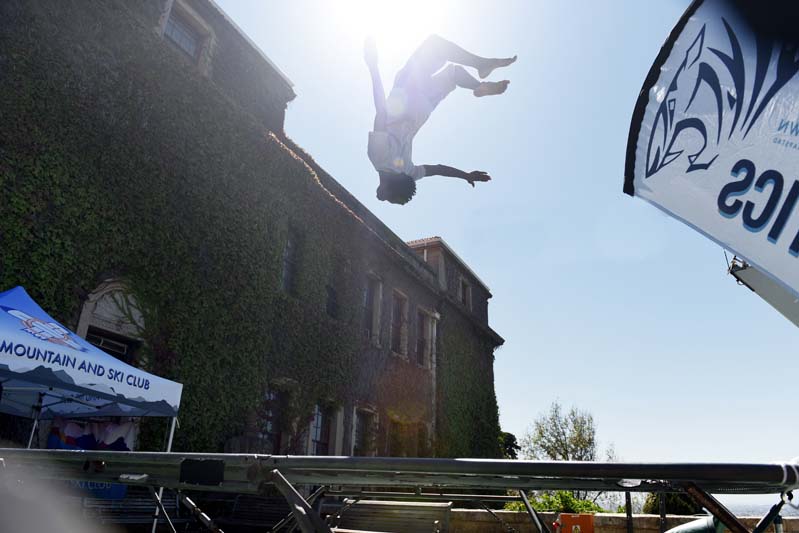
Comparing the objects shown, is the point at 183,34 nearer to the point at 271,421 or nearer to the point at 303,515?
the point at 271,421

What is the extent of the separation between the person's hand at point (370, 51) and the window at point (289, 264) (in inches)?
407

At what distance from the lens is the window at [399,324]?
18125 millimetres

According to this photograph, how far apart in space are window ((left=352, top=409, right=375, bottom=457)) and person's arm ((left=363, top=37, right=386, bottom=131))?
40.3 ft

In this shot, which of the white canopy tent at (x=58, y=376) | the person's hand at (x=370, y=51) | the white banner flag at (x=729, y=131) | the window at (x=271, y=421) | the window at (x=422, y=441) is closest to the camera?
the white banner flag at (x=729, y=131)

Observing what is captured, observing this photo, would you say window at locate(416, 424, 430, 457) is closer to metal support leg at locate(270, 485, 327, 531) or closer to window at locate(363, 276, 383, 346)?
window at locate(363, 276, 383, 346)

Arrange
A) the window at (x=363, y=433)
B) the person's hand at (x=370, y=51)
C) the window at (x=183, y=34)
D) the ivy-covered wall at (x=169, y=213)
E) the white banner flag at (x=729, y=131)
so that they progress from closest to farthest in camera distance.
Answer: the white banner flag at (x=729, y=131), the person's hand at (x=370, y=51), the ivy-covered wall at (x=169, y=213), the window at (x=183, y=34), the window at (x=363, y=433)

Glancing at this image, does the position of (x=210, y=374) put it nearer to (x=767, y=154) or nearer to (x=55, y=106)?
(x=55, y=106)

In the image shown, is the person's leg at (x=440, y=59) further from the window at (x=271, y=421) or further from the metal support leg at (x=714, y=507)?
the window at (x=271, y=421)

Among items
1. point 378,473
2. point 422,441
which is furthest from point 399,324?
point 378,473

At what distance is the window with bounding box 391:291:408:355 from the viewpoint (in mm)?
18125

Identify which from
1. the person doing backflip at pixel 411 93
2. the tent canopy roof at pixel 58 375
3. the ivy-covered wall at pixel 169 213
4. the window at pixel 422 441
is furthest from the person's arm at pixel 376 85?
the window at pixel 422 441

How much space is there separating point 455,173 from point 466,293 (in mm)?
20208

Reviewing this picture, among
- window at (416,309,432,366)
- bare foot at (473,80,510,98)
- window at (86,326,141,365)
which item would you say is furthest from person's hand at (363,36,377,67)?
window at (416,309,432,366)

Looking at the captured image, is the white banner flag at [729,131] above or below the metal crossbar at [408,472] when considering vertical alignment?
above
